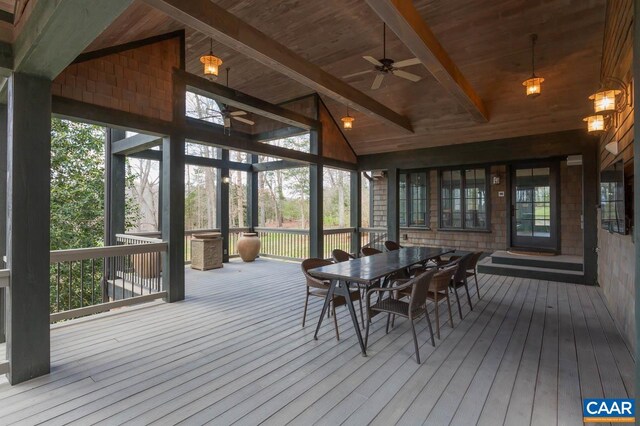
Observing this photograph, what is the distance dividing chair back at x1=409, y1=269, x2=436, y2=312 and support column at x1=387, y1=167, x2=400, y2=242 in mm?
5124

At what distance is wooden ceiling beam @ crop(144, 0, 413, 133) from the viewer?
9.36 ft

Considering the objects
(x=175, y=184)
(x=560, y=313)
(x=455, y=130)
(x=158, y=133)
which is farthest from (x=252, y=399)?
(x=455, y=130)

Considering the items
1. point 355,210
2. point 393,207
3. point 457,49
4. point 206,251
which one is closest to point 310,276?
point 457,49

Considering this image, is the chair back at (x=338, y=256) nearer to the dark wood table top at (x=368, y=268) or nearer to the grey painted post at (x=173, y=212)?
the dark wood table top at (x=368, y=268)

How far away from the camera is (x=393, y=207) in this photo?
27.7ft

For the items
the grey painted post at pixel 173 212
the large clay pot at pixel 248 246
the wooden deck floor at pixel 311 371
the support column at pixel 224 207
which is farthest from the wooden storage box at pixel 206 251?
the wooden deck floor at pixel 311 371

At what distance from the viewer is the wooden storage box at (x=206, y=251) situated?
7.71 metres

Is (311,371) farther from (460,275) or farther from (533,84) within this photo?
(533,84)

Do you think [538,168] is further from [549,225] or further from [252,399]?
[252,399]

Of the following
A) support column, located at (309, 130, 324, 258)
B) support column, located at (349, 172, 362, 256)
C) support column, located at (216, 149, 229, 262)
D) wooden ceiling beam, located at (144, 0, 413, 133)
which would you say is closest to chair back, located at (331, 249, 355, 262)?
wooden ceiling beam, located at (144, 0, 413, 133)

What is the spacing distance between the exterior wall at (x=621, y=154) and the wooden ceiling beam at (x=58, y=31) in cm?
428

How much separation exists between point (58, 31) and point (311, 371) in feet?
10.2

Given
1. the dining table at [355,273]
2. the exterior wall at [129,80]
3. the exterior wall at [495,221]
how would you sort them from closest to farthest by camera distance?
the dining table at [355,273] < the exterior wall at [129,80] < the exterior wall at [495,221]

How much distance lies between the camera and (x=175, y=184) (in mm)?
4883
